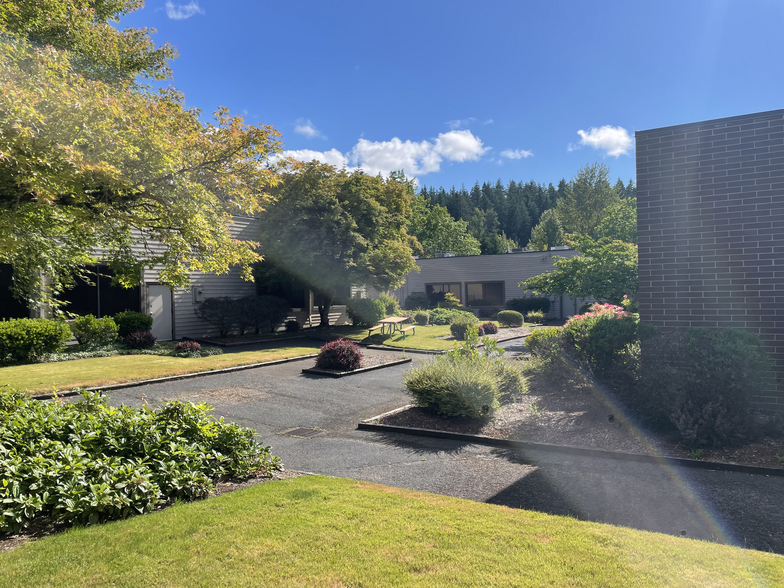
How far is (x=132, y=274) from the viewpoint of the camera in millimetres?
8656

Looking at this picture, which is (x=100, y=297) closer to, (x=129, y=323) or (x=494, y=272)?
(x=129, y=323)

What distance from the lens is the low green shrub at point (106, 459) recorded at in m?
4.00

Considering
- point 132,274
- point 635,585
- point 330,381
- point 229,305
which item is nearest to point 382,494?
point 635,585

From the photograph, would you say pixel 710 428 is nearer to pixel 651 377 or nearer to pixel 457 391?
pixel 651 377


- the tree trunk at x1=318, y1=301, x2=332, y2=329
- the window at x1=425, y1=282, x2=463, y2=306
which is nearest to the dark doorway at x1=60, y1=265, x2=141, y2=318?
the tree trunk at x1=318, y1=301, x2=332, y2=329

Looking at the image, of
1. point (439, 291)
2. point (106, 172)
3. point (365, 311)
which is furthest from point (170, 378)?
point (439, 291)

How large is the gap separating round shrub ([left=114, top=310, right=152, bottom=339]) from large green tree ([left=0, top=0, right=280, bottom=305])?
667 cm

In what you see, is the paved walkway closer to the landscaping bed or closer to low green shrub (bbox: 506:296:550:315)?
the landscaping bed

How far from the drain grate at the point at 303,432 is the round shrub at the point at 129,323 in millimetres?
11228

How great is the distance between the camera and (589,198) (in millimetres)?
63156

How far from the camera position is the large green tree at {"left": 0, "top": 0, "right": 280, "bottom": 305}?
5340mm

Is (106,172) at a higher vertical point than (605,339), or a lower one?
higher

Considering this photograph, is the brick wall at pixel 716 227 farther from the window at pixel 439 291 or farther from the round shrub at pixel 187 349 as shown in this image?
the window at pixel 439 291

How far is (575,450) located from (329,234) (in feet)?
52.8
